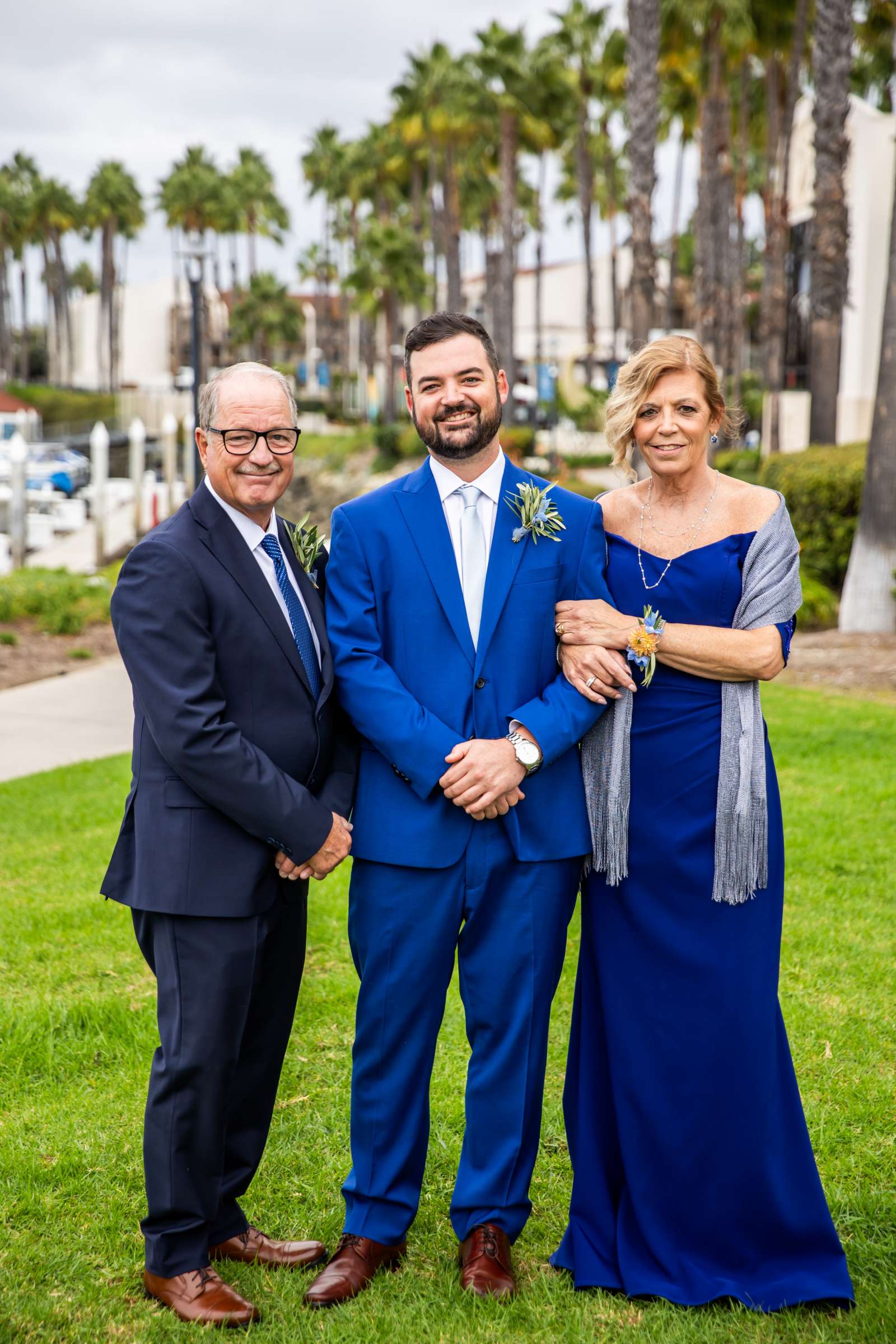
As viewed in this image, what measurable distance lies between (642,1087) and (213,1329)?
1188mm

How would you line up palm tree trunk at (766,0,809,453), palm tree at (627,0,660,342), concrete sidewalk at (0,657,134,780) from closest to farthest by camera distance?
concrete sidewalk at (0,657,134,780) → palm tree at (627,0,660,342) → palm tree trunk at (766,0,809,453)

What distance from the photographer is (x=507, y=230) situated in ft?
118

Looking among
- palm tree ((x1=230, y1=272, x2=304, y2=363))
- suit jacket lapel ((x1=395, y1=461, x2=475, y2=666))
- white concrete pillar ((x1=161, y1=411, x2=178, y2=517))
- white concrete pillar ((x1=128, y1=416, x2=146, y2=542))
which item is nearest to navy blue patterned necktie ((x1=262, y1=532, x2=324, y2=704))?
suit jacket lapel ((x1=395, y1=461, x2=475, y2=666))

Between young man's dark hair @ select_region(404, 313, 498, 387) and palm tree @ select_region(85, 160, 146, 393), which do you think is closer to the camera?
young man's dark hair @ select_region(404, 313, 498, 387)

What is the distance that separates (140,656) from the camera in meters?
2.84

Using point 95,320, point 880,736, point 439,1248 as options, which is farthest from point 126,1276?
point 95,320

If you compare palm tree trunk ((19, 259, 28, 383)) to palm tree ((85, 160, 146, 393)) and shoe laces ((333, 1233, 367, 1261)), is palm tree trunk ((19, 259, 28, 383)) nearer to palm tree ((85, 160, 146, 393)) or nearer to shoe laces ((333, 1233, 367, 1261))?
palm tree ((85, 160, 146, 393))

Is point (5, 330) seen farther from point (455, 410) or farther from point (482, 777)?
point (482, 777)

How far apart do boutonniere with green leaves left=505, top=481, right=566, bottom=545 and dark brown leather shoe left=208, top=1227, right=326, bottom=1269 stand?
1.94m

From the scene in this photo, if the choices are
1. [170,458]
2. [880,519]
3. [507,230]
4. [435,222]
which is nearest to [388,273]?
[435,222]

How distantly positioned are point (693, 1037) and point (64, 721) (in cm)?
829

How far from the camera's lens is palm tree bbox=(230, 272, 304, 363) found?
58375 millimetres

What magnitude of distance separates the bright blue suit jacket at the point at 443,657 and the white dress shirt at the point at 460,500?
0.02 meters

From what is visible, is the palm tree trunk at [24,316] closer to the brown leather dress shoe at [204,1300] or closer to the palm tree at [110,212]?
the palm tree at [110,212]
